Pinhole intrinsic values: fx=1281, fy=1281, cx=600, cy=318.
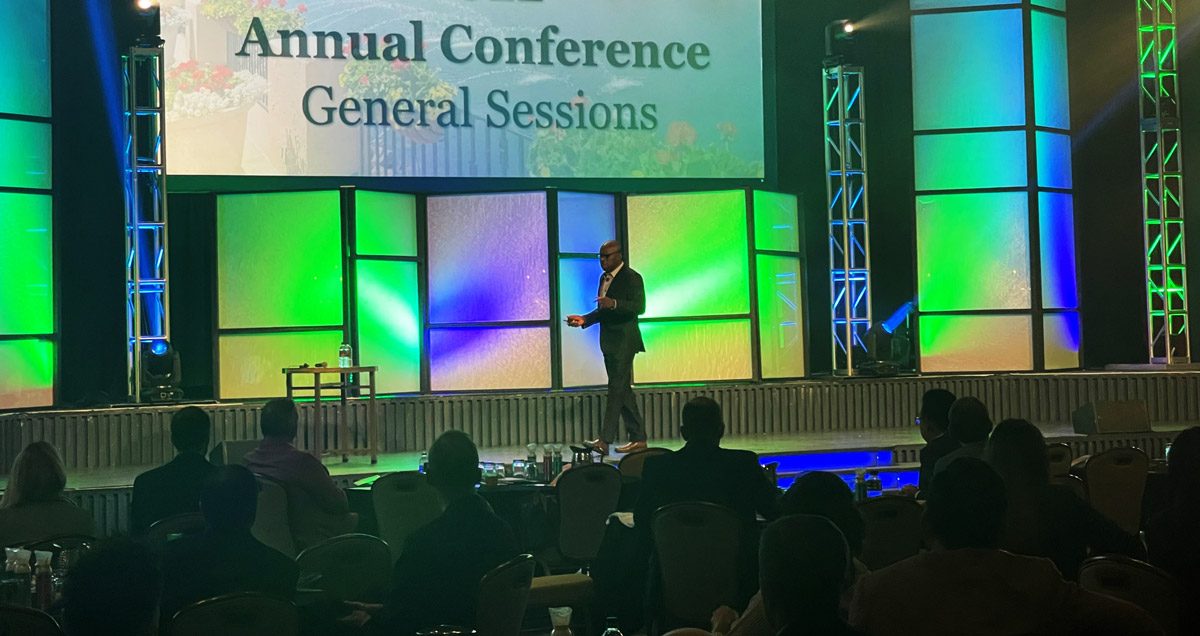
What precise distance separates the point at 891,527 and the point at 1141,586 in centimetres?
164

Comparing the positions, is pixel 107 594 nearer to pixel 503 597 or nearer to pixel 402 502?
pixel 503 597

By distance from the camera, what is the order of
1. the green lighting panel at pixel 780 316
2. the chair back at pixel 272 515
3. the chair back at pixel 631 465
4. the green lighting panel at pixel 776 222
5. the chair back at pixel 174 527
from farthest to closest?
the green lighting panel at pixel 780 316 → the green lighting panel at pixel 776 222 → the chair back at pixel 631 465 → the chair back at pixel 272 515 → the chair back at pixel 174 527

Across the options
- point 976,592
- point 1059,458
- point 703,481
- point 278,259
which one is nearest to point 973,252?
point 1059,458

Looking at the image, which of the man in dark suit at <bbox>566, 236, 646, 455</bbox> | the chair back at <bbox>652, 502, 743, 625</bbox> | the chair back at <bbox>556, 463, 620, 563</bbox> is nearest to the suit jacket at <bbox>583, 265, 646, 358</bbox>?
the man in dark suit at <bbox>566, 236, 646, 455</bbox>

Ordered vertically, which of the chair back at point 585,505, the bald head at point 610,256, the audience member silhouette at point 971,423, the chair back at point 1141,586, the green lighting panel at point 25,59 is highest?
the green lighting panel at point 25,59

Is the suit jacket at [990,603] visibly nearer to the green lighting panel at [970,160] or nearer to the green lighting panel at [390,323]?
the green lighting panel at [390,323]

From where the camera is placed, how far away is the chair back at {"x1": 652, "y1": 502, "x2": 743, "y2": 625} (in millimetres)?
4754

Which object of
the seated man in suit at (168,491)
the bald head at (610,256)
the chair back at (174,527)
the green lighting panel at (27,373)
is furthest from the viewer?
the green lighting panel at (27,373)

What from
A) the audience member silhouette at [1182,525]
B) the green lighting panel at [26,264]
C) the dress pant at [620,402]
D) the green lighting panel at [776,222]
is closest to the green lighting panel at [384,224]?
the dress pant at [620,402]

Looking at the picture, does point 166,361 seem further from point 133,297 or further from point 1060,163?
point 1060,163

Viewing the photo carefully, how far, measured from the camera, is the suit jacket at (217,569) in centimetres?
375

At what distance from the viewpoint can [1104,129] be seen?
13.3m

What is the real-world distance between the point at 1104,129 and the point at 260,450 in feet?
33.7

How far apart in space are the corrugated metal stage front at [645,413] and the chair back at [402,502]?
163 inches
